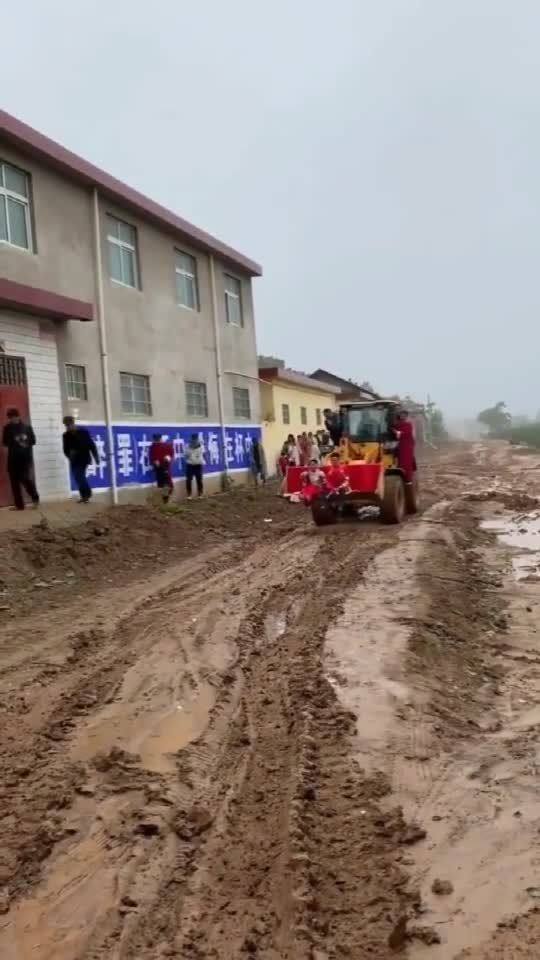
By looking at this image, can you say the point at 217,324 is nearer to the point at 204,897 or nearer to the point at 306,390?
the point at 306,390

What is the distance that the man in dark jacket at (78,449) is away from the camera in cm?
1334

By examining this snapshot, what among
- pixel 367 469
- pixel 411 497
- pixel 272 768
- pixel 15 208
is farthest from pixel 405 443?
pixel 272 768

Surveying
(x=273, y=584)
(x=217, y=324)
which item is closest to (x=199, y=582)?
(x=273, y=584)

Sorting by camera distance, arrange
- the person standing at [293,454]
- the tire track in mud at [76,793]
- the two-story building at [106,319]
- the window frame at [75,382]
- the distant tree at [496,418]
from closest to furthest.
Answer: the tire track in mud at [76,793] → the two-story building at [106,319] → the window frame at [75,382] → the person standing at [293,454] → the distant tree at [496,418]

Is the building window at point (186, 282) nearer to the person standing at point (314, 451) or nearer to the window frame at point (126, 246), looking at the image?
the window frame at point (126, 246)

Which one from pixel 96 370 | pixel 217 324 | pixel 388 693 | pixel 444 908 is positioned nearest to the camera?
pixel 444 908

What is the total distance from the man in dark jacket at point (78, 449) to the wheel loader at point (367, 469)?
3.26 metres

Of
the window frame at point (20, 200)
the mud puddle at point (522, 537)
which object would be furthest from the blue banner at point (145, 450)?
the mud puddle at point (522, 537)

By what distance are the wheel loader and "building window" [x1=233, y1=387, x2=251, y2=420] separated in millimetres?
8655

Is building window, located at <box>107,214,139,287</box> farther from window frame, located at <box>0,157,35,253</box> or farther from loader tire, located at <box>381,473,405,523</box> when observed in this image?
loader tire, located at <box>381,473,405,523</box>

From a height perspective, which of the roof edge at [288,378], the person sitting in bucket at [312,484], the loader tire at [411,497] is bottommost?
the loader tire at [411,497]

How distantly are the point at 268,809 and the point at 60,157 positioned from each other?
12533 mm

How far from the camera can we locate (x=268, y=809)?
3.71m

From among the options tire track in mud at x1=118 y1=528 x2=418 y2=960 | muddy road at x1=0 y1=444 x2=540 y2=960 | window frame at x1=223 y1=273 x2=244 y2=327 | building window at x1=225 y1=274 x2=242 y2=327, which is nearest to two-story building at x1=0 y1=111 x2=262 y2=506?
window frame at x1=223 y1=273 x2=244 y2=327
